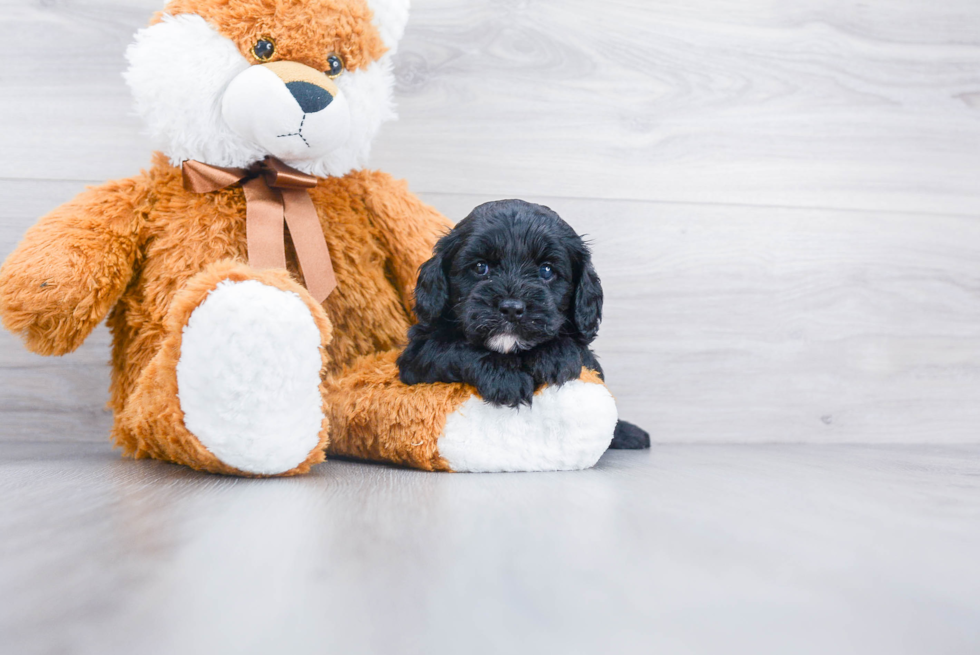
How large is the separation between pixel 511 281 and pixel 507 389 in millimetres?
134

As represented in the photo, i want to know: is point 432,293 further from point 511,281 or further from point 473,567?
point 473,567

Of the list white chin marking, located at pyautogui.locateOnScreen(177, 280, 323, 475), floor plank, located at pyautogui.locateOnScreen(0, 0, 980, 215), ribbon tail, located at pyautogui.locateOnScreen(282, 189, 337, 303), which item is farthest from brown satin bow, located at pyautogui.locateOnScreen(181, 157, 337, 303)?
floor plank, located at pyautogui.locateOnScreen(0, 0, 980, 215)

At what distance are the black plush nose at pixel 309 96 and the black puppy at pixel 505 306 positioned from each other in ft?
0.80

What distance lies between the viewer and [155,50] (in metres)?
0.92

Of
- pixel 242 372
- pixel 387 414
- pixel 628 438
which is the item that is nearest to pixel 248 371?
pixel 242 372

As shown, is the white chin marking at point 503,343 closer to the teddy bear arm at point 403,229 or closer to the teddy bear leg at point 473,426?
the teddy bear leg at point 473,426

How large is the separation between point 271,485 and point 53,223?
0.49 metres

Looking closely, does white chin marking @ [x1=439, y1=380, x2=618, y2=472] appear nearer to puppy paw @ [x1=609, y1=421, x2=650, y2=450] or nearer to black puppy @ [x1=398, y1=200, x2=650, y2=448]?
black puppy @ [x1=398, y1=200, x2=650, y2=448]

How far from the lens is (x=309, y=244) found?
97cm

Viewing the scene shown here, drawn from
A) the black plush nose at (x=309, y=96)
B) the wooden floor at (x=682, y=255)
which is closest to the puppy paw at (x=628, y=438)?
the wooden floor at (x=682, y=255)

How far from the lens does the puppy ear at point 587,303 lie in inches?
35.9

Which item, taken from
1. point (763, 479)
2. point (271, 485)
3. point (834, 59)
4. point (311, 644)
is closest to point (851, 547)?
point (763, 479)

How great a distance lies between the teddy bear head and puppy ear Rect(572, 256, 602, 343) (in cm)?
39

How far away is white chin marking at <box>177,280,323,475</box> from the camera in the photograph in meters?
0.71
